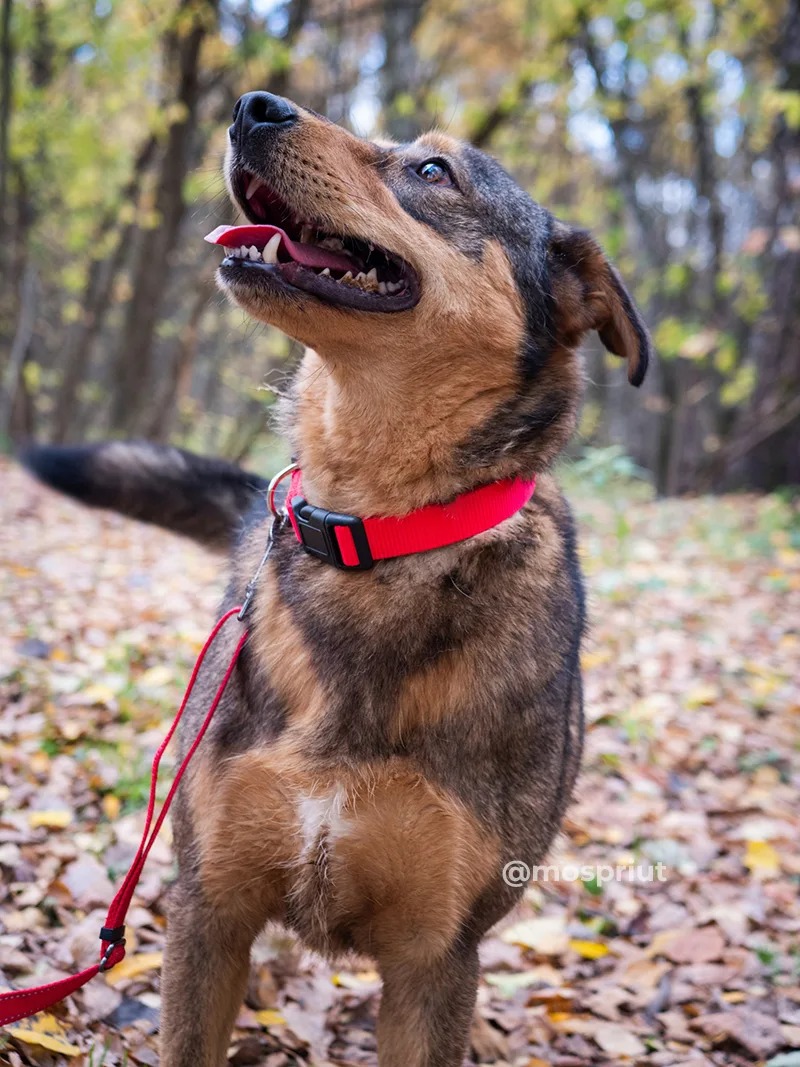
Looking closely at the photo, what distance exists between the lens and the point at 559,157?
1755 cm

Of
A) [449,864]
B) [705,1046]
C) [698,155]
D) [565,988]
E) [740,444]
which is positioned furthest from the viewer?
[698,155]

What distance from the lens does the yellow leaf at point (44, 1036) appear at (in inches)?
89.2

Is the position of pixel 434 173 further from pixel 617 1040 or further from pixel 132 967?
pixel 617 1040

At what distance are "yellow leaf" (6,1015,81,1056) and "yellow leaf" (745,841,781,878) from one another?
9.59 feet

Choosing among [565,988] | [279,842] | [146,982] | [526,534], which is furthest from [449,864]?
[565,988]

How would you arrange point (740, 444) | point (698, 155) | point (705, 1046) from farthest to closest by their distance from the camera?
1. point (698, 155)
2. point (740, 444)
3. point (705, 1046)

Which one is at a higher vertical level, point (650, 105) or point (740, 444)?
point (650, 105)

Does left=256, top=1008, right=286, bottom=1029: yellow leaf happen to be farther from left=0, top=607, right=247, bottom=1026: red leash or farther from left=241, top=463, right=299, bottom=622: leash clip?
left=241, top=463, right=299, bottom=622: leash clip

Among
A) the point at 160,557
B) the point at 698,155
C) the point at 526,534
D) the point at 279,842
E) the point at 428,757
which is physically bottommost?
the point at 160,557

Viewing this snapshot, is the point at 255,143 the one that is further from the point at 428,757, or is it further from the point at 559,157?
the point at 559,157

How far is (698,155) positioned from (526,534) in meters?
12.5

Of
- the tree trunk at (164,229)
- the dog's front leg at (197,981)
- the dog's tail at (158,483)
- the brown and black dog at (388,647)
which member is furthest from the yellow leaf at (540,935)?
the tree trunk at (164,229)

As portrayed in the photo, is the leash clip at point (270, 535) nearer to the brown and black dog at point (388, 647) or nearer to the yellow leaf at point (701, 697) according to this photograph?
the brown and black dog at point (388, 647)

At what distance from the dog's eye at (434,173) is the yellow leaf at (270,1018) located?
8.75ft
